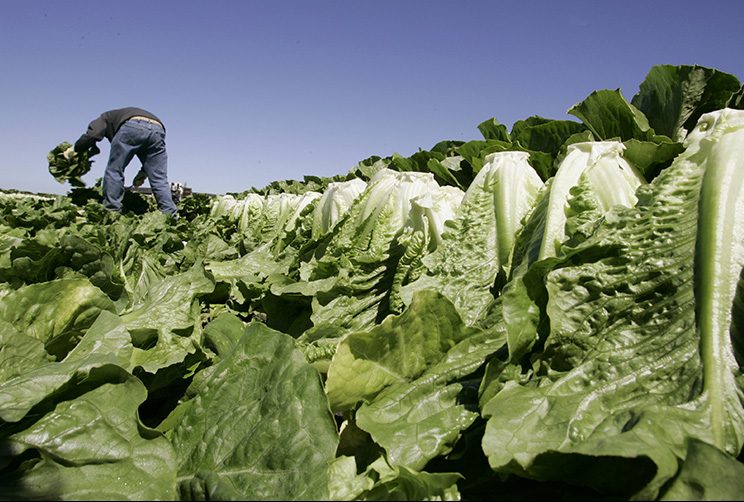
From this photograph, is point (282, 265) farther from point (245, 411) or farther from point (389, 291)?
point (245, 411)

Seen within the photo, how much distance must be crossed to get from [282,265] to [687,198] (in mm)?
3418

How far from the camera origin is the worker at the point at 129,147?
10.8m

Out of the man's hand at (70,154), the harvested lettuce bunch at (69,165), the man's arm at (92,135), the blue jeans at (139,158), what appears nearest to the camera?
the blue jeans at (139,158)

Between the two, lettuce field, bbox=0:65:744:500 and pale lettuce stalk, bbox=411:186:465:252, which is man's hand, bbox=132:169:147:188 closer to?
lettuce field, bbox=0:65:744:500

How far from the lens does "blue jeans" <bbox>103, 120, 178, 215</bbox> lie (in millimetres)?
10715

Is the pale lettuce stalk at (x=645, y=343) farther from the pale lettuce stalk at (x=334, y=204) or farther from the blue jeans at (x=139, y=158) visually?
the blue jeans at (x=139, y=158)

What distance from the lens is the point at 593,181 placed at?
2.18 meters

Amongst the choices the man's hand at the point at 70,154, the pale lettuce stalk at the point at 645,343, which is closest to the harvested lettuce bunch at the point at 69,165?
the man's hand at the point at 70,154

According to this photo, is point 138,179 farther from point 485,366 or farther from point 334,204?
point 485,366

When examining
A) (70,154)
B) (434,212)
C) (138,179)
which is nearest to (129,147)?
(70,154)

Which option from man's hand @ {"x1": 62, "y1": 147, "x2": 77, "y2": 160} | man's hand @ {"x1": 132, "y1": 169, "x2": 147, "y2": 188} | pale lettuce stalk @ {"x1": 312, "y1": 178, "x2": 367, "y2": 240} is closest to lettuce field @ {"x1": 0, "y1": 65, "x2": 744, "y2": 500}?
pale lettuce stalk @ {"x1": 312, "y1": 178, "x2": 367, "y2": 240}

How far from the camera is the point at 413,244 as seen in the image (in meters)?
2.92

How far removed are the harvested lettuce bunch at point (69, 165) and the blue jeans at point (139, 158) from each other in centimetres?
220

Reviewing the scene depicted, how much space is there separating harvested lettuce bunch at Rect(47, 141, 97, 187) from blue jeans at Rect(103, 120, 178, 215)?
2.20 meters
